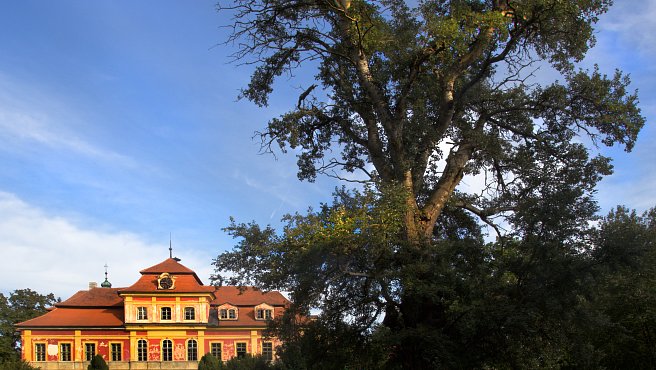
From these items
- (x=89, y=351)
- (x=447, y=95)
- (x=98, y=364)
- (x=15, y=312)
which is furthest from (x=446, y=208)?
(x=15, y=312)

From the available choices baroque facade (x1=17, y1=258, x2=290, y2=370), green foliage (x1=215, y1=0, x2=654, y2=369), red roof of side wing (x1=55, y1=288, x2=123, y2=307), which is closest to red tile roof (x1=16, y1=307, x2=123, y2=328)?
baroque facade (x1=17, y1=258, x2=290, y2=370)

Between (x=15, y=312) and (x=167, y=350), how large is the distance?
18287 millimetres

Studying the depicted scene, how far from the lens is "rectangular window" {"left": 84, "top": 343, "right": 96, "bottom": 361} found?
50.2 m

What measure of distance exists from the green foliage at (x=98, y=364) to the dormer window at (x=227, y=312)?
34.0 ft

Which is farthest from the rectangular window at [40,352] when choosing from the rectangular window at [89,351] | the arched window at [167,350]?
the arched window at [167,350]

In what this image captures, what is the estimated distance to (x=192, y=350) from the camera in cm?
5122

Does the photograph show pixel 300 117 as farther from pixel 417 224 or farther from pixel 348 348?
pixel 348 348

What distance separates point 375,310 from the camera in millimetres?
12219

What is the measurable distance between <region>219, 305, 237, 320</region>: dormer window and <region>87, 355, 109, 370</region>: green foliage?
1036 centimetres

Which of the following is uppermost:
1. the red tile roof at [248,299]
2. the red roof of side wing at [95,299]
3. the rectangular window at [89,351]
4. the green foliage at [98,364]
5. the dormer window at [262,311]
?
the red roof of side wing at [95,299]

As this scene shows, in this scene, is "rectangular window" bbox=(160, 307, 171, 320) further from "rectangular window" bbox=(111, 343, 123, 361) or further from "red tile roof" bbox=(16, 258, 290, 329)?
"rectangular window" bbox=(111, 343, 123, 361)

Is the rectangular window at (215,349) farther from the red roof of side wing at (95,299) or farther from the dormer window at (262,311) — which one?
the red roof of side wing at (95,299)

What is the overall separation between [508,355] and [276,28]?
868 cm

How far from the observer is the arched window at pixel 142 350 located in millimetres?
50469
